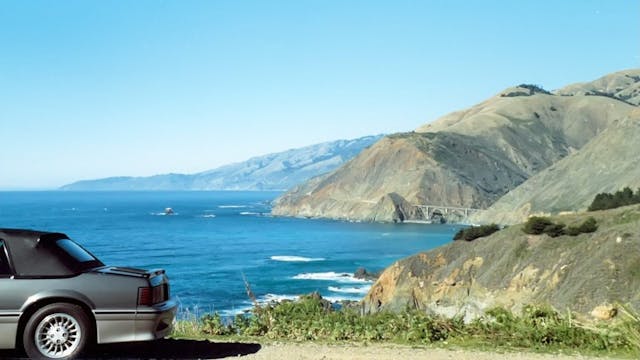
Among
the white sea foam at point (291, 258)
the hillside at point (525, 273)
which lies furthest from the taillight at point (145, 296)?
the white sea foam at point (291, 258)

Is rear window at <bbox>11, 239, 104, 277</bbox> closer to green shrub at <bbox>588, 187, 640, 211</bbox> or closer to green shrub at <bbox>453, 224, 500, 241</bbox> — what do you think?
green shrub at <bbox>453, 224, 500, 241</bbox>

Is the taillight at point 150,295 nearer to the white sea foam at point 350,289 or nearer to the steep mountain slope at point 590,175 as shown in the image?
the white sea foam at point 350,289

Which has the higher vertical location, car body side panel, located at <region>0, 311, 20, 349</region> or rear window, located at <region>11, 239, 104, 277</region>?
rear window, located at <region>11, 239, 104, 277</region>

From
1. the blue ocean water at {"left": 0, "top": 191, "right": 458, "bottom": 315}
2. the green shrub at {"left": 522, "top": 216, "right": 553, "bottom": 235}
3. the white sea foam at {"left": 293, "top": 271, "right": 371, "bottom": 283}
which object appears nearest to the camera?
the green shrub at {"left": 522, "top": 216, "right": 553, "bottom": 235}

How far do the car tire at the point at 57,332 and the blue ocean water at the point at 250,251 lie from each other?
86.7 feet

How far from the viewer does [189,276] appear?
233ft

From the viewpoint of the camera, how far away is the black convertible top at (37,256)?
829 centimetres

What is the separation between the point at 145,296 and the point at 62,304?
3.16ft

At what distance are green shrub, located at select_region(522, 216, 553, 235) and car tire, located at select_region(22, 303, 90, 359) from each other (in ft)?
119

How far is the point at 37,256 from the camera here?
27.5 feet

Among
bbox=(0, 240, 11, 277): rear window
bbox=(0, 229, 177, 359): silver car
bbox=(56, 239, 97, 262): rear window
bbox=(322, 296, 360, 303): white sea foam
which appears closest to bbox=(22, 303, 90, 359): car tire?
bbox=(0, 229, 177, 359): silver car

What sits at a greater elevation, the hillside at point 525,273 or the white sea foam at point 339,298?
the hillside at point 525,273

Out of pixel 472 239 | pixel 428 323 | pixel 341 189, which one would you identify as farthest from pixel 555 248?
pixel 341 189

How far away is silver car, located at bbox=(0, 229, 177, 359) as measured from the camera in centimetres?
809
